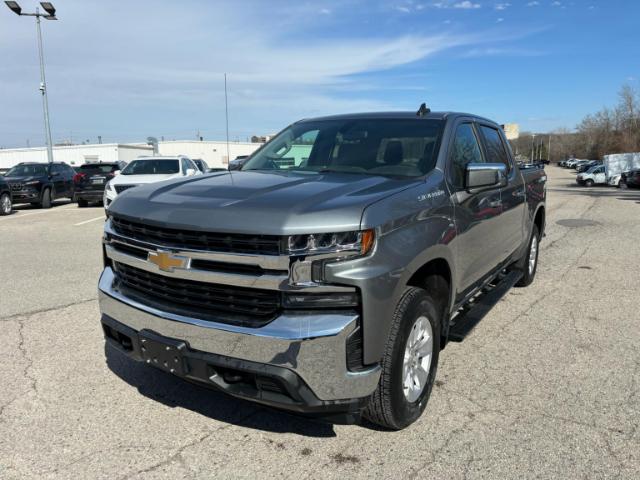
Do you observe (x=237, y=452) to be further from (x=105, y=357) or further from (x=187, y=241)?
(x=105, y=357)

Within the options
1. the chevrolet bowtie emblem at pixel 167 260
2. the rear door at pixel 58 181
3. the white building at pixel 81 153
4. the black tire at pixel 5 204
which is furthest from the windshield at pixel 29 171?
the white building at pixel 81 153

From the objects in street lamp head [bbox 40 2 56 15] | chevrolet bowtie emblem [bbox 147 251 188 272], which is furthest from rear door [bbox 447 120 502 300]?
street lamp head [bbox 40 2 56 15]

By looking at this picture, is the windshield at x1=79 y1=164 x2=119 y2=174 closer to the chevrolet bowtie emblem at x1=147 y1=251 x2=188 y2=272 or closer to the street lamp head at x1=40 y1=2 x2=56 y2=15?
the street lamp head at x1=40 y1=2 x2=56 y2=15

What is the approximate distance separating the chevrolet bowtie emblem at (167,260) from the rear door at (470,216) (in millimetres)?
1805

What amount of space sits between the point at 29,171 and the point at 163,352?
18.6m

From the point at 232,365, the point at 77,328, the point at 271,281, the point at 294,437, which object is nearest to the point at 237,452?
the point at 294,437

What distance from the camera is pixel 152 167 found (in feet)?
50.0

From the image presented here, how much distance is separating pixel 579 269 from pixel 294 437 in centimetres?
595

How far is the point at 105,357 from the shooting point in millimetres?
4152

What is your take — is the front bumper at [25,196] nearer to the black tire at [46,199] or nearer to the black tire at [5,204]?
the black tire at [46,199]

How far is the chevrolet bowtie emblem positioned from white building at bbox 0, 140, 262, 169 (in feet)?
166

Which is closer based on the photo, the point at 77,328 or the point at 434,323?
the point at 434,323

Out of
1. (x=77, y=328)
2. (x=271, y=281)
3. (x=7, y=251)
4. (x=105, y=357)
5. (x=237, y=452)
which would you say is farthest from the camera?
(x=7, y=251)

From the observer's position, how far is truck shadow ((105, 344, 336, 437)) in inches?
123
